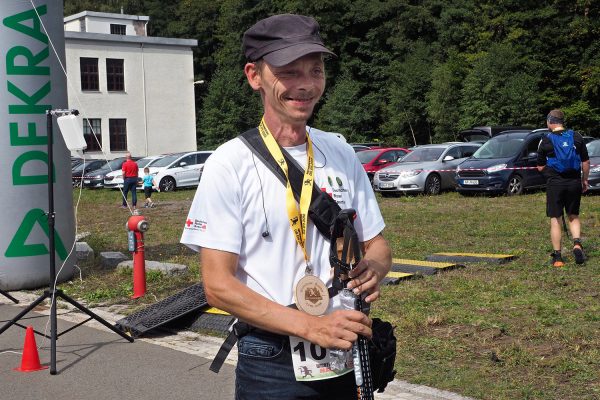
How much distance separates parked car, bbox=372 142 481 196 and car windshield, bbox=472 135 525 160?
1.42 metres

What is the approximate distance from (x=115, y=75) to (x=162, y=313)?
48.1 meters

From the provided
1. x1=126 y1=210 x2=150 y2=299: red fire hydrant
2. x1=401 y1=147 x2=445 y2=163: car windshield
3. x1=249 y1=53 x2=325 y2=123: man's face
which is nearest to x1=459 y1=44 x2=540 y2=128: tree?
x1=401 y1=147 x2=445 y2=163: car windshield

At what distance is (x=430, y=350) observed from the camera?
23.0 ft

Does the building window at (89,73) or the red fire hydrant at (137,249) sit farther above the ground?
the building window at (89,73)

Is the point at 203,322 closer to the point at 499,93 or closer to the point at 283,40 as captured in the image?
the point at 283,40

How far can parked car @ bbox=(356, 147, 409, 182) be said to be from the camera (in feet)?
96.3

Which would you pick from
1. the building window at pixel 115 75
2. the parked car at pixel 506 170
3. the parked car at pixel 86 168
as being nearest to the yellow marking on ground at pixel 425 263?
the parked car at pixel 506 170

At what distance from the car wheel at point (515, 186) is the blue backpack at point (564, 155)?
12.2m

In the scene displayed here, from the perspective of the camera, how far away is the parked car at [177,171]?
111ft

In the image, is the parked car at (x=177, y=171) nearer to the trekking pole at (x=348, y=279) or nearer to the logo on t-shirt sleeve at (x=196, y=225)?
the logo on t-shirt sleeve at (x=196, y=225)

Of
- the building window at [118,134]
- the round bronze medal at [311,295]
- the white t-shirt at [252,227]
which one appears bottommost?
the building window at [118,134]

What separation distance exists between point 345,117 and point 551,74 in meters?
15.4

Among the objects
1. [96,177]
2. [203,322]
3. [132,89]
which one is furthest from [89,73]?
[203,322]

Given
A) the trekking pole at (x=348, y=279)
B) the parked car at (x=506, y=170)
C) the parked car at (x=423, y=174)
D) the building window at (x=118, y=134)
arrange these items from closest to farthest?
1. the trekking pole at (x=348, y=279)
2. the parked car at (x=506, y=170)
3. the parked car at (x=423, y=174)
4. the building window at (x=118, y=134)
